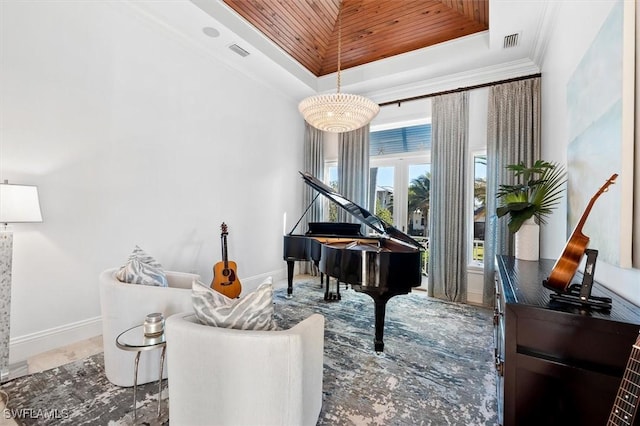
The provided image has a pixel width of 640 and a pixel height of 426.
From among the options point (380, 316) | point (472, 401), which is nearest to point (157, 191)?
point (380, 316)

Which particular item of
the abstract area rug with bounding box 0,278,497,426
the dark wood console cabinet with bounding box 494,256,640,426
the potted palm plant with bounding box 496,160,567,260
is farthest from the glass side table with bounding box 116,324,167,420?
the potted palm plant with bounding box 496,160,567,260

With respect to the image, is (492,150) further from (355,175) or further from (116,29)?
(116,29)

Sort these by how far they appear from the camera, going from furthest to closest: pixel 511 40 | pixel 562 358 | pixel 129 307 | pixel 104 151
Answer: pixel 511 40 → pixel 104 151 → pixel 129 307 → pixel 562 358

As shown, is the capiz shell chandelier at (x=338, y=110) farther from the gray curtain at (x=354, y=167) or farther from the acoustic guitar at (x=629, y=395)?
the acoustic guitar at (x=629, y=395)

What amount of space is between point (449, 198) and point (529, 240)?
1908mm

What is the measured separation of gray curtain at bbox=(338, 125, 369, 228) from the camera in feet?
16.7

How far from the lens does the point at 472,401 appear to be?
1.91 metres

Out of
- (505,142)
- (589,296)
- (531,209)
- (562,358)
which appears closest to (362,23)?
(505,142)

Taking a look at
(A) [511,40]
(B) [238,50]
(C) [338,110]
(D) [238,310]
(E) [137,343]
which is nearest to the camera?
(D) [238,310]

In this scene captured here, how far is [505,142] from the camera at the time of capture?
3912mm

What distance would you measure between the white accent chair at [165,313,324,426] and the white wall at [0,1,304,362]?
2.08 metres

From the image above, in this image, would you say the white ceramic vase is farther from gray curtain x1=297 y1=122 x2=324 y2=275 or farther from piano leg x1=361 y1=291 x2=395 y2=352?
gray curtain x1=297 y1=122 x2=324 y2=275

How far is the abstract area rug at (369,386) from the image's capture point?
1716 mm
